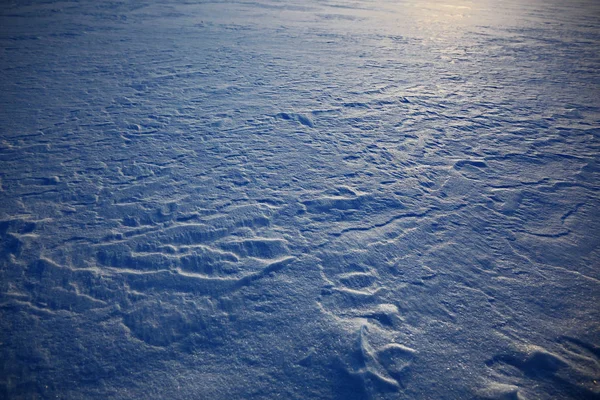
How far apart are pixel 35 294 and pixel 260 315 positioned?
141 cm

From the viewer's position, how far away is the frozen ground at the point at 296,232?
172 cm

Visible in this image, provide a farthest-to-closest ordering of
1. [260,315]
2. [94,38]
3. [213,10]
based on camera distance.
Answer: [213,10]
[94,38]
[260,315]

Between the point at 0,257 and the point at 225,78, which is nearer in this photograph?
the point at 0,257

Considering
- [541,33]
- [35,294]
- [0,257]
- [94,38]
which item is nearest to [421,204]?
[35,294]

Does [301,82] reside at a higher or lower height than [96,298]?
higher

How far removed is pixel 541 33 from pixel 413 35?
3.23 m

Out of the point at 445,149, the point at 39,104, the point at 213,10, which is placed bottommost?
the point at 39,104

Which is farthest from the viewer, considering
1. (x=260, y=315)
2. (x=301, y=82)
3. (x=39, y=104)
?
(x=301, y=82)

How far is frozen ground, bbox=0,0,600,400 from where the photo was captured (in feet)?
5.64

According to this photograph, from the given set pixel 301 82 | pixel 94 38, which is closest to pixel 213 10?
pixel 94 38

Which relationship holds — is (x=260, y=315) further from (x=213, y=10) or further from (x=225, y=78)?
(x=213, y=10)

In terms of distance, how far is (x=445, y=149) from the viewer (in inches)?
137

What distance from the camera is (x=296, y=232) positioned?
2.49 m

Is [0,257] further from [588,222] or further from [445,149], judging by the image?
[588,222]
